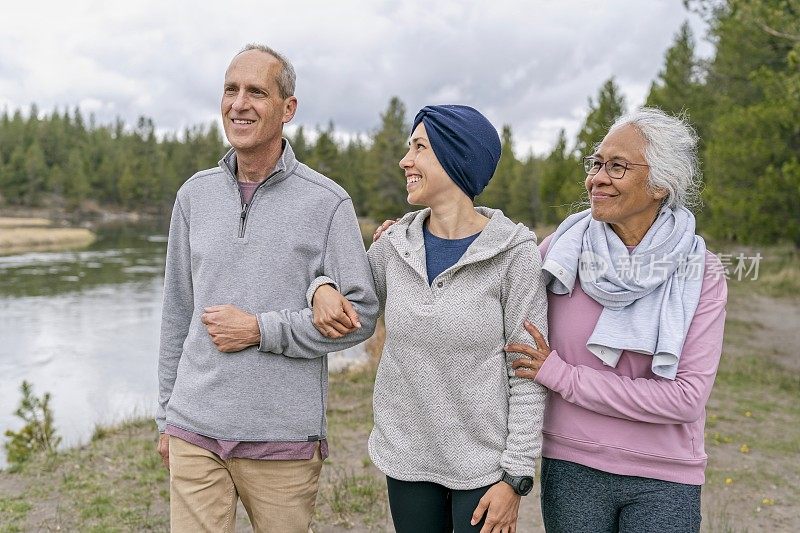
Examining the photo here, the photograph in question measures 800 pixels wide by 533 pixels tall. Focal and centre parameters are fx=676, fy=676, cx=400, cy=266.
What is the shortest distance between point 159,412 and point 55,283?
23.9m

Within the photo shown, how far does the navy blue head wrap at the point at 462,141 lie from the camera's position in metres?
2.29

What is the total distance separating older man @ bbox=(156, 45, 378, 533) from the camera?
95.8 inches

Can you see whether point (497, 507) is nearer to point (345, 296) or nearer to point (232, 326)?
point (345, 296)

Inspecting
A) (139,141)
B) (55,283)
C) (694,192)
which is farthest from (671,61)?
(139,141)

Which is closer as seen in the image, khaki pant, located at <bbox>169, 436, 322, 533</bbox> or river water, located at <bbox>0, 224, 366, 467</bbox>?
khaki pant, located at <bbox>169, 436, 322, 533</bbox>

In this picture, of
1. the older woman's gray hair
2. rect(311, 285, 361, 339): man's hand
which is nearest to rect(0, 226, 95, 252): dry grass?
rect(311, 285, 361, 339): man's hand

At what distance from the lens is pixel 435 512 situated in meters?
2.32

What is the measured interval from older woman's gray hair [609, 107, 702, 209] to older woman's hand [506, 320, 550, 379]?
2.07 feet

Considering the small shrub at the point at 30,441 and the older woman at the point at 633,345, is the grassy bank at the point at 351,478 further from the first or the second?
the older woman at the point at 633,345

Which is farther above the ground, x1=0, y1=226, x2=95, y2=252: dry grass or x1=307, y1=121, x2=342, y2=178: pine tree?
x1=307, y1=121, x2=342, y2=178: pine tree

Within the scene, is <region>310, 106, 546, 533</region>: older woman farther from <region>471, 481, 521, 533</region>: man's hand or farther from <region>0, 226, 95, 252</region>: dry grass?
<region>0, 226, 95, 252</region>: dry grass

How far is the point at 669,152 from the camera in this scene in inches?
89.0

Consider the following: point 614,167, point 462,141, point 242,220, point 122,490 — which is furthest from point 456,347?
point 122,490

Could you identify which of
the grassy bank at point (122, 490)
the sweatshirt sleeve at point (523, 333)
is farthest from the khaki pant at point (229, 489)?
the grassy bank at point (122, 490)
